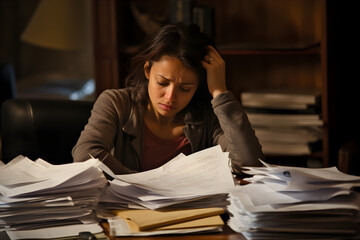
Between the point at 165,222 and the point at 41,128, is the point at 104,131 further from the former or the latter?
the point at 165,222

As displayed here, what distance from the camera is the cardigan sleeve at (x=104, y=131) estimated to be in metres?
1.61

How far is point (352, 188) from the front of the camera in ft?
3.68

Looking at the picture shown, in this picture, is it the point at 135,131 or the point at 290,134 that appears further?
the point at 290,134

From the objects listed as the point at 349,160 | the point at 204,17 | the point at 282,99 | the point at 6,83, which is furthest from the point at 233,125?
the point at 6,83

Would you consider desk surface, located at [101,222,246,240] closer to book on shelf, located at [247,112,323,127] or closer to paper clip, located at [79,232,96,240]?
paper clip, located at [79,232,96,240]

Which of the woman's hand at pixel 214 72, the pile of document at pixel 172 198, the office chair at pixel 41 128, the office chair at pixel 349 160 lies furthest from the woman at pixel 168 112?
the office chair at pixel 349 160

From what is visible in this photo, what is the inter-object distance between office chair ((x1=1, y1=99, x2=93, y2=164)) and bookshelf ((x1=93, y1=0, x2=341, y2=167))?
1.06 metres

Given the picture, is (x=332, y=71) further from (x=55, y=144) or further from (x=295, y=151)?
(x=55, y=144)

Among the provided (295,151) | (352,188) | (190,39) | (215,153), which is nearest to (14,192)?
(215,153)

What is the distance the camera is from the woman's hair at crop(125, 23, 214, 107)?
178 cm

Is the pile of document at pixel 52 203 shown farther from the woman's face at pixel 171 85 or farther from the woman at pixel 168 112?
the woman's face at pixel 171 85

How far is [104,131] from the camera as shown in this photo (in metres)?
1.73

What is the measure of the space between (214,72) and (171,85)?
0.55ft

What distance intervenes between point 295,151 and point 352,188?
64.7 inches
